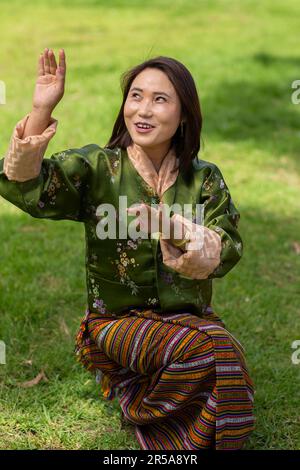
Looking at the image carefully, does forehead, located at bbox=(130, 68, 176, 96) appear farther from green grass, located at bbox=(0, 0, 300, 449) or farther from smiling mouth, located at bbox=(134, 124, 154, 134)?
green grass, located at bbox=(0, 0, 300, 449)

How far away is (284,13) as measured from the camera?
14.3 m

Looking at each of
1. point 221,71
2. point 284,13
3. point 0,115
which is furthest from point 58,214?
point 284,13

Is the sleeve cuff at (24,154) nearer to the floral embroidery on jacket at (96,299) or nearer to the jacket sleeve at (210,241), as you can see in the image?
the jacket sleeve at (210,241)

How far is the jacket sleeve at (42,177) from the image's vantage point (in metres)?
2.43

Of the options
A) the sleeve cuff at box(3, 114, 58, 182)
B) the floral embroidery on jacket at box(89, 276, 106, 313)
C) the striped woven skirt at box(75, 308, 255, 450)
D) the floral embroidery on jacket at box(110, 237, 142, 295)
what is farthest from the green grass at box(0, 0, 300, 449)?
the sleeve cuff at box(3, 114, 58, 182)

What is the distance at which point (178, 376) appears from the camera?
107 inches

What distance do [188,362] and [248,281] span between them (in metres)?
1.85

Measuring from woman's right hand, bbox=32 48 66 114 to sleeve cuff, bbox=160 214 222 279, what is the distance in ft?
1.81

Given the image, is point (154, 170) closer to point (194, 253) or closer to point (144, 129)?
point (144, 129)

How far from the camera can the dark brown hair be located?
2766mm

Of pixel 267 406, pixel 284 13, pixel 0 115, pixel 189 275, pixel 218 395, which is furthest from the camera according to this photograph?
pixel 284 13

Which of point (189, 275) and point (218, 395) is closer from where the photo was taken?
point (189, 275)

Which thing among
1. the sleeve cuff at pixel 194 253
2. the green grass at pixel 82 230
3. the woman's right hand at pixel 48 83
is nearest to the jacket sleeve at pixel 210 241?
the sleeve cuff at pixel 194 253

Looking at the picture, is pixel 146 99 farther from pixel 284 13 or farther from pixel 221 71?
pixel 284 13
